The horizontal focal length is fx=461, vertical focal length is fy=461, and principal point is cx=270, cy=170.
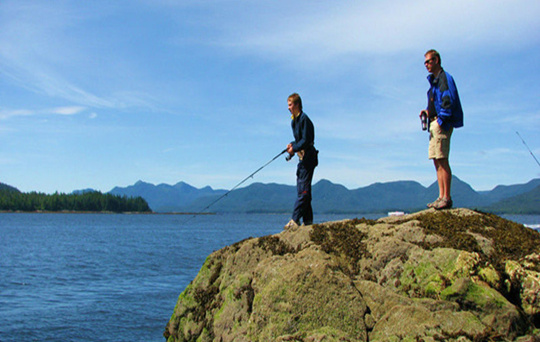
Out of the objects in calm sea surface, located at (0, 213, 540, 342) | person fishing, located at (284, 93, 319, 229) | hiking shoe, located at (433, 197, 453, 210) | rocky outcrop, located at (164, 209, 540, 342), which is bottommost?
calm sea surface, located at (0, 213, 540, 342)

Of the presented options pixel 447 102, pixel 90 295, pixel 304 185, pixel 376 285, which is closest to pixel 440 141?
pixel 447 102

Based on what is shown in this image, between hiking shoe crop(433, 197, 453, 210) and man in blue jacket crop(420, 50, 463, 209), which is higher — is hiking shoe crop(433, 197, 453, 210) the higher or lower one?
the lower one

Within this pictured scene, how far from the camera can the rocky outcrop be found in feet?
19.1

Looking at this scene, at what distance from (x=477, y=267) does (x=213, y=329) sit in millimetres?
4216

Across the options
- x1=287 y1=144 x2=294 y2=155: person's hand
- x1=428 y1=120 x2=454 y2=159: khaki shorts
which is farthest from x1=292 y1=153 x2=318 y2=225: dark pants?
x1=428 y1=120 x2=454 y2=159: khaki shorts

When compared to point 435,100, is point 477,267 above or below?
below

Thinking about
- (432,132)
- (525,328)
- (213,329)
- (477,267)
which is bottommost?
(213,329)

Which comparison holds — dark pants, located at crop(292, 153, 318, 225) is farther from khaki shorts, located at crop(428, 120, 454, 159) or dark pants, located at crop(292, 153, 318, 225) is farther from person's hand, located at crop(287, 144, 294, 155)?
khaki shorts, located at crop(428, 120, 454, 159)

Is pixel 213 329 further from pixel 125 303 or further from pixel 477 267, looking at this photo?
pixel 125 303

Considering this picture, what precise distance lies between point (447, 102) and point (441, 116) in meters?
0.28

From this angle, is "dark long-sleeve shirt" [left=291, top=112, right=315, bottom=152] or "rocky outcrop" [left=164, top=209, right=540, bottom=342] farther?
"dark long-sleeve shirt" [left=291, top=112, right=315, bottom=152]

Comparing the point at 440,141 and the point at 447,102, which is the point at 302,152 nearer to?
the point at 440,141

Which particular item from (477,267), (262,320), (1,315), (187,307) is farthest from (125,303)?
(477,267)

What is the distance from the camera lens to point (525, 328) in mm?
5938
